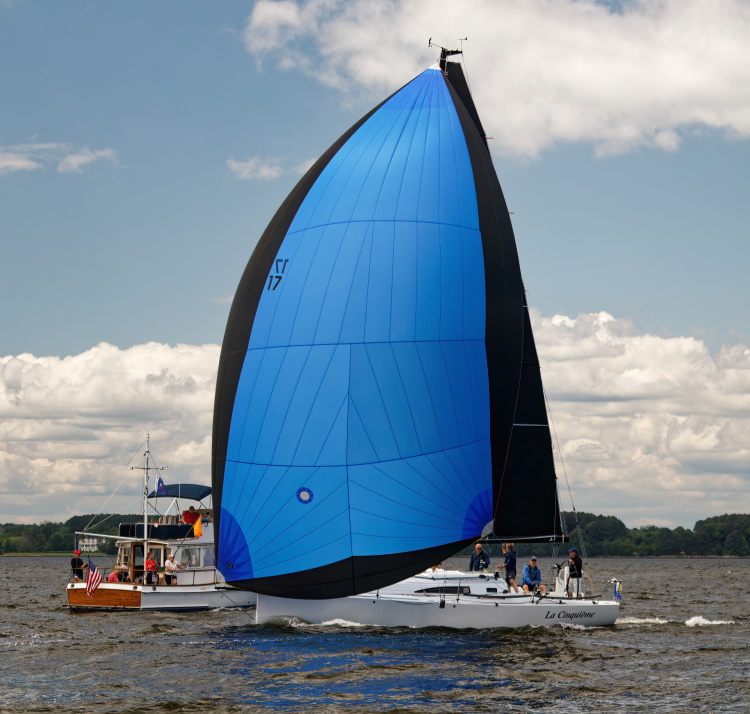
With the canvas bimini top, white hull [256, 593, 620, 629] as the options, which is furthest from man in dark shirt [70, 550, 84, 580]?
the canvas bimini top

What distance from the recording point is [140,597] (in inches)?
1391

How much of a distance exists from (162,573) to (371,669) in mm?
18090

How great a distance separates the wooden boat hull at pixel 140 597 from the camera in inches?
1393

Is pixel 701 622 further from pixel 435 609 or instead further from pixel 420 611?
pixel 420 611

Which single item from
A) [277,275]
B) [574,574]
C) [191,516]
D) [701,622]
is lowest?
[701,622]

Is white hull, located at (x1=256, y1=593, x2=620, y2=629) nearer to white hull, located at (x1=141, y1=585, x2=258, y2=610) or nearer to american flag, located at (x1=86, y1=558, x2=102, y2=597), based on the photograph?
white hull, located at (x1=141, y1=585, x2=258, y2=610)

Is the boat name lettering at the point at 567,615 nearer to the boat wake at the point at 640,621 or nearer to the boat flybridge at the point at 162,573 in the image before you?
the boat wake at the point at 640,621

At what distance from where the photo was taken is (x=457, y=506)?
2388 cm

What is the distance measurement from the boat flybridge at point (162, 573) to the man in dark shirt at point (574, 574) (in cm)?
1290

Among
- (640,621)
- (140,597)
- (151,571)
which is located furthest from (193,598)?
(640,621)

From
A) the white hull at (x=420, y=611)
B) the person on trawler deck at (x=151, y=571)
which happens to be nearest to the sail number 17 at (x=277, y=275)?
the white hull at (x=420, y=611)

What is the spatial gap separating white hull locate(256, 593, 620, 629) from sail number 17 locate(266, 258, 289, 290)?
7443mm

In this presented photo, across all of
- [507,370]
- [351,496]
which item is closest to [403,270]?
[507,370]

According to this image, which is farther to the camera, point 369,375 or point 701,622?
point 701,622
